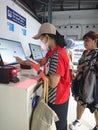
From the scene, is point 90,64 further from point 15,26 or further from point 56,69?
point 15,26

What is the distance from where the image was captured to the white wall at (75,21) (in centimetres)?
564

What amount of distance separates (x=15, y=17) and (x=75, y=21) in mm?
3867

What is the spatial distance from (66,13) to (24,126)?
5.04m

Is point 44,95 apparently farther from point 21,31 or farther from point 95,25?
point 95,25

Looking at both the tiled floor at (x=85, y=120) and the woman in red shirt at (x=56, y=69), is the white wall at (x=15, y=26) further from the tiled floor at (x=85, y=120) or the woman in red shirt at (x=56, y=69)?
the tiled floor at (x=85, y=120)

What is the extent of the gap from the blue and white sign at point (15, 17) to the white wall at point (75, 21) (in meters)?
3.00

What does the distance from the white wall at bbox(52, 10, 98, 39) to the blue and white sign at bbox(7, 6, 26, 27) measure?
3.00 metres

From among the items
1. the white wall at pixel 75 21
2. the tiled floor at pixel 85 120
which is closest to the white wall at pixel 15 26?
the tiled floor at pixel 85 120

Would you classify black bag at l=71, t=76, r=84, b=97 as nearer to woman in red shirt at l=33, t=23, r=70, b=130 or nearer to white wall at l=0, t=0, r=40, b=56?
woman in red shirt at l=33, t=23, r=70, b=130

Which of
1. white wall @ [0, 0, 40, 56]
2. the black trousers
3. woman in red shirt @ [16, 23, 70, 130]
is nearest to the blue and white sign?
white wall @ [0, 0, 40, 56]

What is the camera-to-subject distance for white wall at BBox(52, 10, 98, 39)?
222 inches

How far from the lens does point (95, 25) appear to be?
6.03 meters

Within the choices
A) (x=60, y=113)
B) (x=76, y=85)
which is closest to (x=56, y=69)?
(x=60, y=113)

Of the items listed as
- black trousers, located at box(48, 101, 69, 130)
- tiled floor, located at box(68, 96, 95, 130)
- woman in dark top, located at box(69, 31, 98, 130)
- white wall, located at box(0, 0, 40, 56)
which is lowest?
tiled floor, located at box(68, 96, 95, 130)
